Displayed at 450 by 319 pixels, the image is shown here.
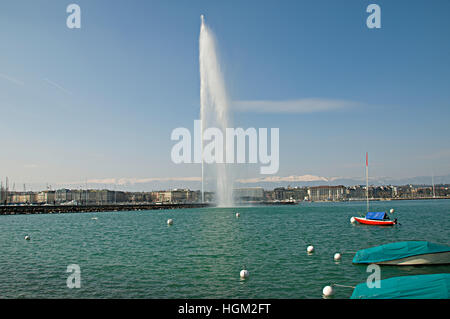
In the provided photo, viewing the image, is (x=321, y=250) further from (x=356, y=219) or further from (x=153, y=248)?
(x=356, y=219)

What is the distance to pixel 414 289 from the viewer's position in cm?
900

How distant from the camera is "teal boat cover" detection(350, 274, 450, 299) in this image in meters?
8.77

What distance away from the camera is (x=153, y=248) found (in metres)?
25.1

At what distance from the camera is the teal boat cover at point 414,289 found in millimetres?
8773

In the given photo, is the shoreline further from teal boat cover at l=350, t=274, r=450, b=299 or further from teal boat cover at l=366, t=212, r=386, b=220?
teal boat cover at l=350, t=274, r=450, b=299

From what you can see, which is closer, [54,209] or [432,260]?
[432,260]

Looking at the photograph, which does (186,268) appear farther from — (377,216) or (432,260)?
(377,216)

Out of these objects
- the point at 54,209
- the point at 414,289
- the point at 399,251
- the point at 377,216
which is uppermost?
the point at 414,289

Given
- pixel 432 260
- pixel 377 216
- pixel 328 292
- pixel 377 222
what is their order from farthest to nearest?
pixel 377 216, pixel 377 222, pixel 432 260, pixel 328 292

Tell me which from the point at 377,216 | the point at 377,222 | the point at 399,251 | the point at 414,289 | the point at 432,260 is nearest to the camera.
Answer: the point at 414,289

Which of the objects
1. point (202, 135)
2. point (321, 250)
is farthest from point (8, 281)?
point (202, 135)

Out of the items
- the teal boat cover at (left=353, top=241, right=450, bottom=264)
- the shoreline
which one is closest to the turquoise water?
the teal boat cover at (left=353, top=241, right=450, bottom=264)

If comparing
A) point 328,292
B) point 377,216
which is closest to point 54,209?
point 377,216
